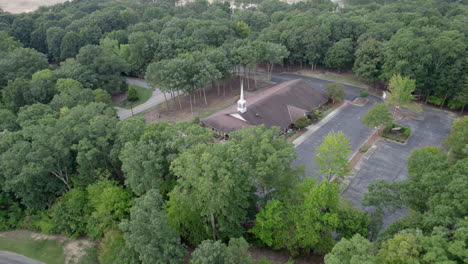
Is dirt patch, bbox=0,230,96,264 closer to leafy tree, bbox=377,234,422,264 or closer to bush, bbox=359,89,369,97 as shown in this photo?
leafy tree, bbox=377,234,422,264

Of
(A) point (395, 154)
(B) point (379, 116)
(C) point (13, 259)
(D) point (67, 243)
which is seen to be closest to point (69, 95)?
(D) point (67, 243)

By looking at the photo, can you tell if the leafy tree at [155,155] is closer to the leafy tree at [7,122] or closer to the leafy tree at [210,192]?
the leafy tree at [210,192]

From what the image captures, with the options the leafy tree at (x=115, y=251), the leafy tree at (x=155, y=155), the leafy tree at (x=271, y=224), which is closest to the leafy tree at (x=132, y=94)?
the leafy tree at (x=155, y=155)

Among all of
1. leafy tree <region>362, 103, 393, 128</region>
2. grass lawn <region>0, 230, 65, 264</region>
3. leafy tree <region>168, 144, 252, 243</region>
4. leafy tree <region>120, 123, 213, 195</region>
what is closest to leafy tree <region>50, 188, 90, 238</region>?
grass lawn <region>0, 230, 65, 264</region>

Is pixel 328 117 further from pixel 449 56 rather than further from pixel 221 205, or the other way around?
pixel 221 205

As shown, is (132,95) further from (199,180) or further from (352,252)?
(352,252)
